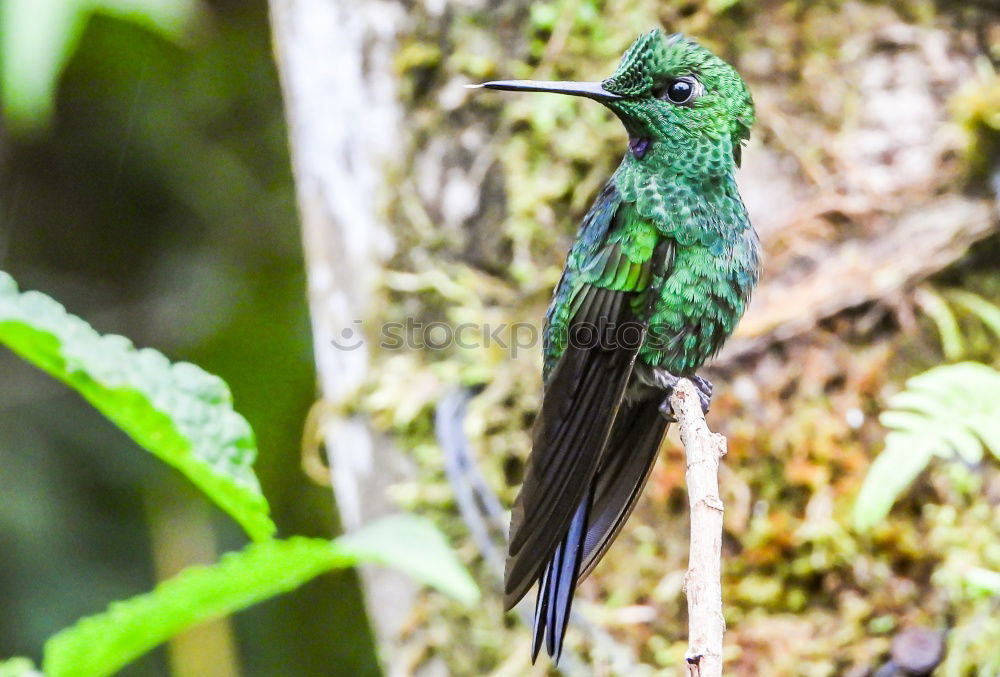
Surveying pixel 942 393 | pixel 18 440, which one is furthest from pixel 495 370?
pixel 18 440

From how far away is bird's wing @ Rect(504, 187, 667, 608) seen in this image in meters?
1.85

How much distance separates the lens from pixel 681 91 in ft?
7.32

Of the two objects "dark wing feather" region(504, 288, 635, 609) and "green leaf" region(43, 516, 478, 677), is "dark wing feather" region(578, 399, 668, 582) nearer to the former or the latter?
"dark wing feather" region(504, 288, 635, 609)

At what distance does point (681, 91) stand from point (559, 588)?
1079mm

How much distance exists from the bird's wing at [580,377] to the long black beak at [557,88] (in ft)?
0.86

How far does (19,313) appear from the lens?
0.94m

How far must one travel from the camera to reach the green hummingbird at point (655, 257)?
214 cm

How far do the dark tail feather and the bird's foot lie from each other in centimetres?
27

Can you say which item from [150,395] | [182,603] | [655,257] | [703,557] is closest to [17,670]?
[182,603]

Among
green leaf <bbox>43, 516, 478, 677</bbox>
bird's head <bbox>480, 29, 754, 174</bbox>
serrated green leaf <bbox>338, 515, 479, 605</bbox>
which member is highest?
bird's head <bbox>480, 29, 754, 174</bbox>

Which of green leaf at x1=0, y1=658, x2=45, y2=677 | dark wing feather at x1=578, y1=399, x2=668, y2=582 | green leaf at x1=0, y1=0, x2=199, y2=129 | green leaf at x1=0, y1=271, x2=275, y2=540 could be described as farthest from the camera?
green leaf at x1=0, y1=0, x2=199, y2=129

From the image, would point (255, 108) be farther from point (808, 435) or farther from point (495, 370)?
point (808, 435)

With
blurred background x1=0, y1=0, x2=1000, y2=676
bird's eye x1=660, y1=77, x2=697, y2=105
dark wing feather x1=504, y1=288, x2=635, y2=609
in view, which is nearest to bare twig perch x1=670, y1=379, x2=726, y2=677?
dark wing feather x1=504, y1=288, x2=635, y2=609

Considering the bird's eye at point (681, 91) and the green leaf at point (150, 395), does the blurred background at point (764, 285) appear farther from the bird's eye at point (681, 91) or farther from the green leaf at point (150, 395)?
the green leaf at point (150, 395)
